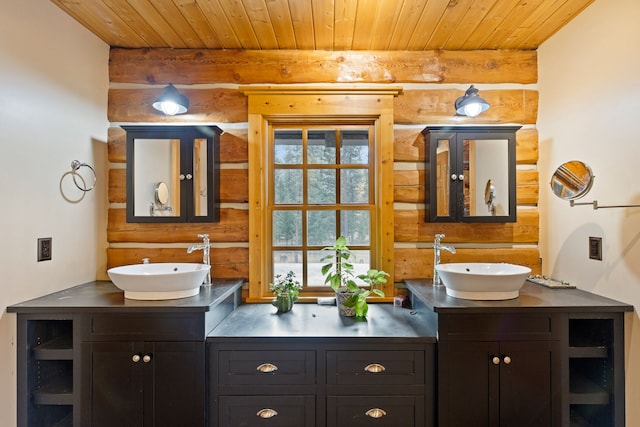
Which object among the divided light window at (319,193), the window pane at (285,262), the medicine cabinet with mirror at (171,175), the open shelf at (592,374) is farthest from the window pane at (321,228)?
the open shelf at (592,374)

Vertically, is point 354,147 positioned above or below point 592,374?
above

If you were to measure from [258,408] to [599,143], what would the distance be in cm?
229

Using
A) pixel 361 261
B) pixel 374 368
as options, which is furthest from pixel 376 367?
pixel 361 261

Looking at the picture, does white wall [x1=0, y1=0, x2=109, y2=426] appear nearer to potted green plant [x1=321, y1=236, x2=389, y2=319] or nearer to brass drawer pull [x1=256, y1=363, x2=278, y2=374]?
brass drawer pull [x1=256, y1=363, x2=278, y2=374]

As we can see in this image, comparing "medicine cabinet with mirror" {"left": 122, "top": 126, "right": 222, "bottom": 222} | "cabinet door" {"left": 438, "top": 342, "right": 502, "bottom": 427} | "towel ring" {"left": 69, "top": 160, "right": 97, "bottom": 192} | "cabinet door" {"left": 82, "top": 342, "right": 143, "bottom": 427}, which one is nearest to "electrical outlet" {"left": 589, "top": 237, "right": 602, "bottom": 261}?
"cabinet door" {"left": 438, "top": 342, "right": 502, "bottom": 427}

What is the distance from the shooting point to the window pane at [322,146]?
239 cm

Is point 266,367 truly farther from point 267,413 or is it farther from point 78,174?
point 78,174

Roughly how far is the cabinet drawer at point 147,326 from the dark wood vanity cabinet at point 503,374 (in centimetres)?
124

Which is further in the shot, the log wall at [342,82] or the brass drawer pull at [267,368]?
the log wall at [342,82]

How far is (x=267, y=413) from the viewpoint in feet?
5.45

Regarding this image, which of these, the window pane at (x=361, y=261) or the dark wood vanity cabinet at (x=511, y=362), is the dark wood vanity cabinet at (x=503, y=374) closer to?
the dark wood vanity cabinet at (x=511, y=362)

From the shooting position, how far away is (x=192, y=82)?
2.35 meters

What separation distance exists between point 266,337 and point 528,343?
1.30 meters

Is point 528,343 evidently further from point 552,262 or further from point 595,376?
point 552,262
